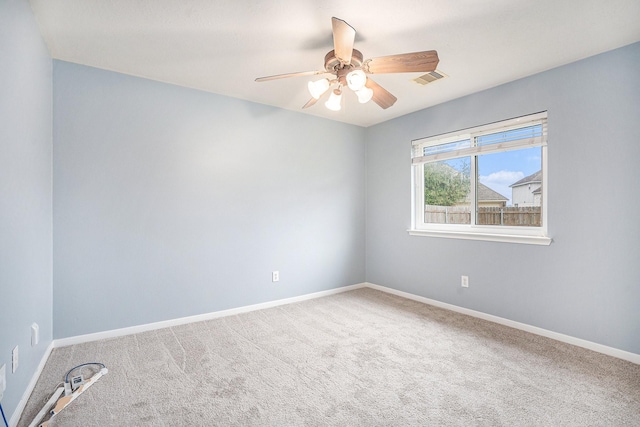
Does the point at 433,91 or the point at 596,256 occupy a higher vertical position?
the point at 433,91

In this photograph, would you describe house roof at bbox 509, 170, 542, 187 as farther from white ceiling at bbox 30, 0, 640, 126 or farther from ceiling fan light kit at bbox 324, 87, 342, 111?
ceiling fan light kit at bbox 324, 87, 342, 111

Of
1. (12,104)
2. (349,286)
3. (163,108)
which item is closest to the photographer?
(12,104)

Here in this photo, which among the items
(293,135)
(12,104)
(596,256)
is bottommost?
(596,256)

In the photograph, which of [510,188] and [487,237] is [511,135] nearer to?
[510,188]

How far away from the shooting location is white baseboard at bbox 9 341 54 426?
1.60 m

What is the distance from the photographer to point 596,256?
7.97ft

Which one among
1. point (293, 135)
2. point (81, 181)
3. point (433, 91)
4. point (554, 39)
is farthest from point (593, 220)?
point (81, 181)

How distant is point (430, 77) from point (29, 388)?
3.73 m

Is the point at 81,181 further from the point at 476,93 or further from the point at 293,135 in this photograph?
the point at 476,93

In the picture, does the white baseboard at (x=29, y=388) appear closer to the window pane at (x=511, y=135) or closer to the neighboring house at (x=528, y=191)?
the neighboring house at (x=528, y=191)

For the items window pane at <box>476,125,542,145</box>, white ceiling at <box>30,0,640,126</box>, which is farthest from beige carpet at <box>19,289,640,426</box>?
white ceiling at <box>30,0,640,126</box>

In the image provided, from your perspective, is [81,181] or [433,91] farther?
[433,91]

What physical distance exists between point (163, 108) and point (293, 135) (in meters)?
1.44

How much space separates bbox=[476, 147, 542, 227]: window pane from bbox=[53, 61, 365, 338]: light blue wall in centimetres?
176
